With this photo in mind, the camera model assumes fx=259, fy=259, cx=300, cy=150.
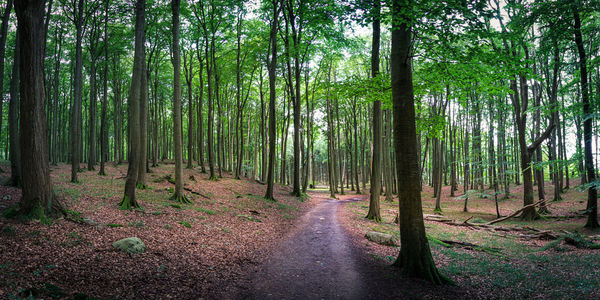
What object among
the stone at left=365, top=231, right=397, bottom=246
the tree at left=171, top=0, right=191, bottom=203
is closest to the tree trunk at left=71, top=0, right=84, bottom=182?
the tree at left=171, top=0, right=191, bottom=203

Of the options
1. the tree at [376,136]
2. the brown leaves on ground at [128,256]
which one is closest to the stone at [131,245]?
the brown leaves on ground at [128,256]

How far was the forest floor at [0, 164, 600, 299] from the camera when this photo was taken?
4.28 m

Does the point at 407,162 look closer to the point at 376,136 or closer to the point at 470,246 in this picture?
the point at 470,246

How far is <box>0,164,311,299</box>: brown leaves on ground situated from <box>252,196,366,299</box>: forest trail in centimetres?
57

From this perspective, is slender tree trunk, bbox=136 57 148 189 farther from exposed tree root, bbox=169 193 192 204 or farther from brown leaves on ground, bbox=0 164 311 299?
brown leaves on ground, bbox=0 164 311 299

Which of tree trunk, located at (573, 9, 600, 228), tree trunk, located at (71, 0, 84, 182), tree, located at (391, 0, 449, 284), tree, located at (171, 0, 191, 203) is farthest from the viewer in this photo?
tree trunk, located at (71, 0, 84, 182)

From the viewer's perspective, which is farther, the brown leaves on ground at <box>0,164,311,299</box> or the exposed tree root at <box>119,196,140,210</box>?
the exposed tree root at <box>119,196,140,210</box>

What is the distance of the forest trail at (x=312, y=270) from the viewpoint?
16.4ft

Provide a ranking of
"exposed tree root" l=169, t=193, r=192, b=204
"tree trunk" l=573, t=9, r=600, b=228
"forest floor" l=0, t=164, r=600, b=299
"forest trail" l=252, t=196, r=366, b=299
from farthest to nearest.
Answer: "exposed tree root" l=169, t=193, r=192, b=204
"tree trunk" l=573, t=9, r=600, b=228
"forest trail" l=252, t=196, r=366, b=299
"forest floor" l=0, t=164, r=600, b=299

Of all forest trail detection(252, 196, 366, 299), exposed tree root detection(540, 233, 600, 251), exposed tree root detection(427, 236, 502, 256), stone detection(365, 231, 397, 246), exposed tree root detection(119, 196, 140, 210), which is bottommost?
exposed tree root detection(427, 236, 502, 256)

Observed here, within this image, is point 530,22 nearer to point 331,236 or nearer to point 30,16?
point 331,236

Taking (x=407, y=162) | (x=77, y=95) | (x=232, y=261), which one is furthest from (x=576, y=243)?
(x=77, y=95)

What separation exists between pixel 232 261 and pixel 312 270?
6.57ft

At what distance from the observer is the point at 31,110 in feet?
18.2
